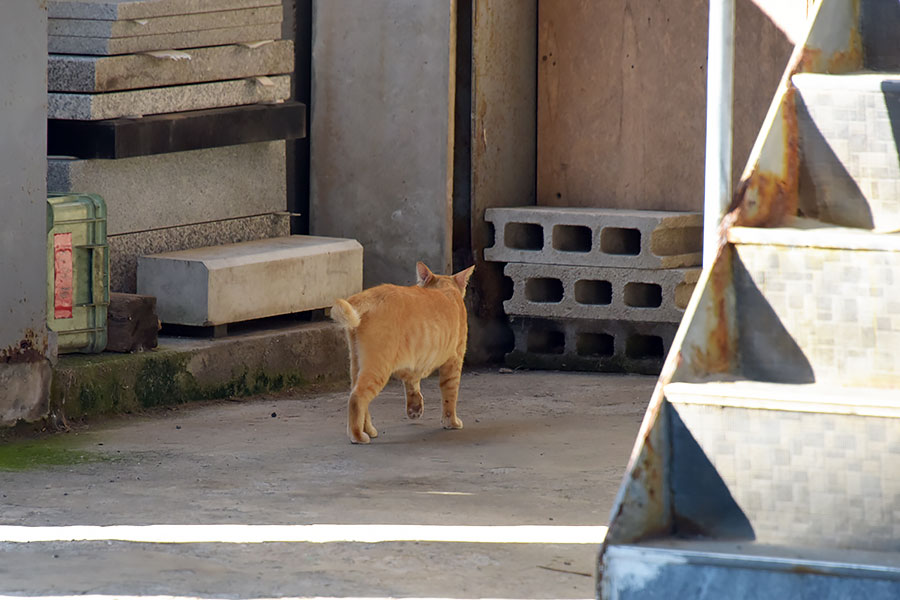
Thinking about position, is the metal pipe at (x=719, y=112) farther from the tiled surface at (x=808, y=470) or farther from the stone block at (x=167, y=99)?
the stone block at (x=167, y=99)

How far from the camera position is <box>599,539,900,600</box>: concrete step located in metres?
2.56

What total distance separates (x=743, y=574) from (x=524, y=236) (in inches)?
203

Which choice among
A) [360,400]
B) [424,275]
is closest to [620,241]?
[424,275]

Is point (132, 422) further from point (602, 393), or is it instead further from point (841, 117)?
point (841, 117)

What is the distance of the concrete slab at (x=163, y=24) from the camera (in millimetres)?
6383

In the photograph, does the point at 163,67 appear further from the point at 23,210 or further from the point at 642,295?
the point at 642,295

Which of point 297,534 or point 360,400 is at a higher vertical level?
point 360,400

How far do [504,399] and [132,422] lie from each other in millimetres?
1695

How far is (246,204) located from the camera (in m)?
7.34

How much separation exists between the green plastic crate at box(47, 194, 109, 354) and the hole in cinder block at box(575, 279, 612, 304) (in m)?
2.42

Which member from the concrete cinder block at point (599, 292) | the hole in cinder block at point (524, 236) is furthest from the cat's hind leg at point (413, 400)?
the hole in cinder block at point (524, 236)

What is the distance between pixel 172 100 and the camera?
6730 mm

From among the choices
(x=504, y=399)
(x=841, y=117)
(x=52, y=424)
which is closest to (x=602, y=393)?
(x=504, y=399)

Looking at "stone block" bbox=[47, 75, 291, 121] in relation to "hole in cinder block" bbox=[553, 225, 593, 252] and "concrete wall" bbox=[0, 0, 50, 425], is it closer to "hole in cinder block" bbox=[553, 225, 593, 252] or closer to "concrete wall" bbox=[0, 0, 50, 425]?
"concrete wall" bbox=[0, 0, 50, 425]
